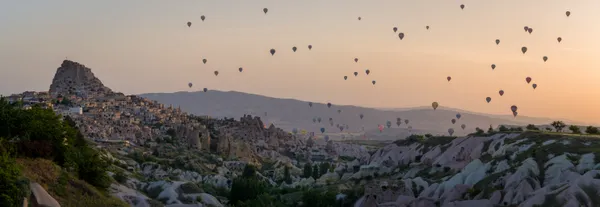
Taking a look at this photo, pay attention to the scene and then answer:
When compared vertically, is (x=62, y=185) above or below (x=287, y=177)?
above

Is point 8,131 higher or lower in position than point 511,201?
higher

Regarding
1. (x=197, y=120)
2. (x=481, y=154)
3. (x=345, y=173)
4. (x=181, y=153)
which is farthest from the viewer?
(x=197, y=120)

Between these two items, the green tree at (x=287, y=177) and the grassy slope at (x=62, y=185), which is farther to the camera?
the green tree at (x=287, y=177)

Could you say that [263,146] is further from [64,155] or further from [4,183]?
[4,183]

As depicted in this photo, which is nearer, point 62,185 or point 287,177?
point 62,185

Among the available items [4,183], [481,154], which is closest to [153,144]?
[481,154]

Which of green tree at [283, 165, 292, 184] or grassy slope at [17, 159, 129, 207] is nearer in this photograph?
grassy slope at [17, 159, 129, 207]

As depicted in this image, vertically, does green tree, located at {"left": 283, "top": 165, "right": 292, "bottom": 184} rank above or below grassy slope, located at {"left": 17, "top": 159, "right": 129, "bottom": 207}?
below

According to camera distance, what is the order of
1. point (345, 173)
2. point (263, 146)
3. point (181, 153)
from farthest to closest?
point (263, 146), point (181, 153), point (345, 173)
